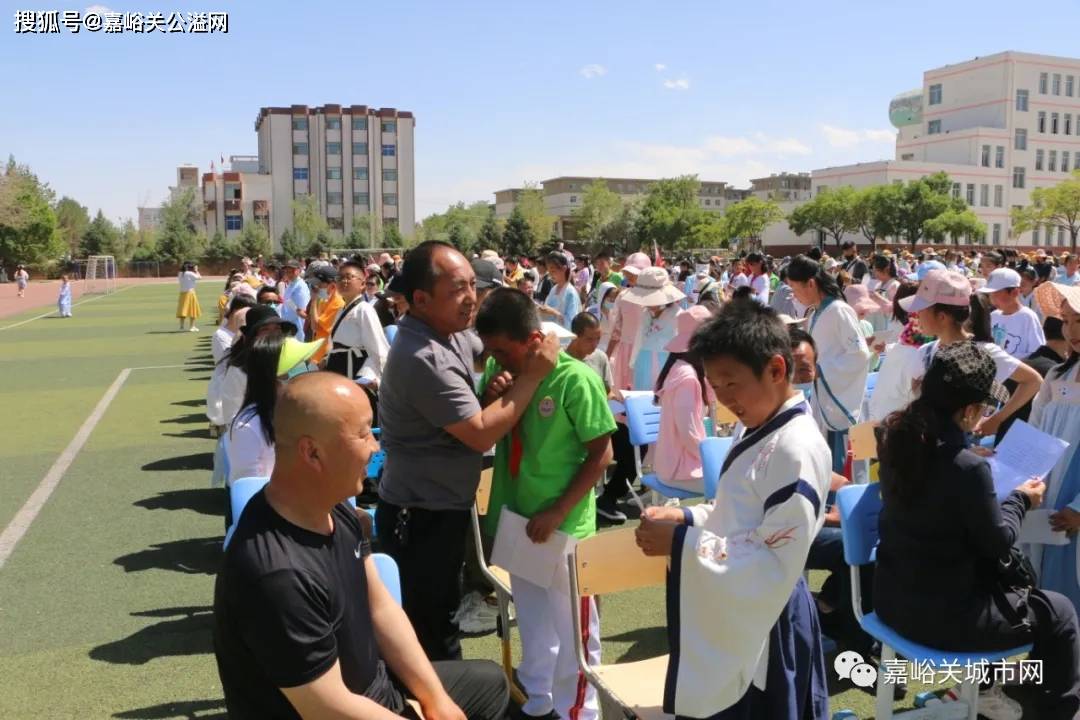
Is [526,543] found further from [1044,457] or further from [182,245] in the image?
[182,245]

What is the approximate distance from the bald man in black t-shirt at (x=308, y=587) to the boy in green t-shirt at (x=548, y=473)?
3.10ft

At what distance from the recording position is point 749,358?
2400 mm

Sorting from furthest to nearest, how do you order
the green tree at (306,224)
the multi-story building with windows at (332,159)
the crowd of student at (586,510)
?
the multi-story building with windows at (332,159) → the green tree at (306,224) → the crowd of student at (586,510)

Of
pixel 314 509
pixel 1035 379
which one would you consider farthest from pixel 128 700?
pixel 1035 379

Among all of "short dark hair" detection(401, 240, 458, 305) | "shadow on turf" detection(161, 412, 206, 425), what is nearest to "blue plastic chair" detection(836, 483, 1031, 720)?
"short dark hair" detection(401, 240, 458, 305)

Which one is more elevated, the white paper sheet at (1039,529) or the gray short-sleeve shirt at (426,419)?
the gray short-sleeve shirt at (426,419)

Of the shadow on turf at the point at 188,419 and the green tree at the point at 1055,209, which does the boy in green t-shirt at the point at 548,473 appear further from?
the green tree at the point at 1055,209

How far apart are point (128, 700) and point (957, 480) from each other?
371 centimetres

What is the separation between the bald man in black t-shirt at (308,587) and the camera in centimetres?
213

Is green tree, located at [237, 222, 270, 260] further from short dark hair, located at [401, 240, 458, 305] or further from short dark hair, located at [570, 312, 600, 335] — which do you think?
short dark hair, located at [401, 240, 458, 305]

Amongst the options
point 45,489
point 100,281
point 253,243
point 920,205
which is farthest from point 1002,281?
point 253,243

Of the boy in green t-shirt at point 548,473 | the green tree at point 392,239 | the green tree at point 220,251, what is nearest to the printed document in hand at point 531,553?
the boy in green t-shirt at point 548,473

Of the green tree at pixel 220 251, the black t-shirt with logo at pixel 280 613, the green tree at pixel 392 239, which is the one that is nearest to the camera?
the black t-shirt with logo at pixel 280 613

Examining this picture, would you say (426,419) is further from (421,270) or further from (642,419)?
(642,419)
